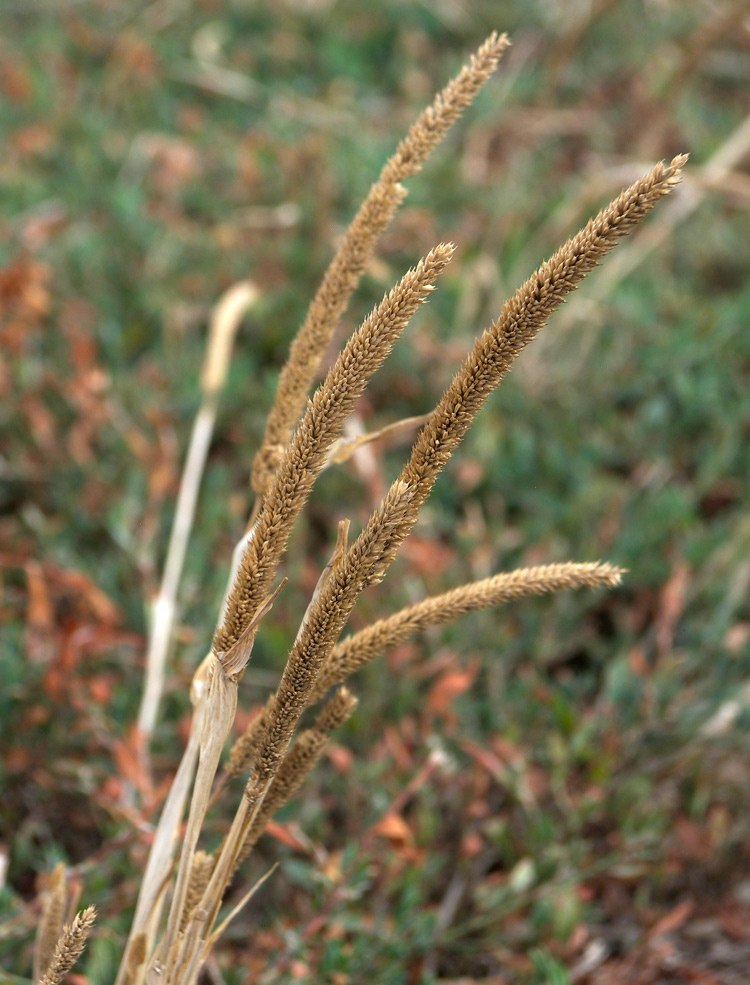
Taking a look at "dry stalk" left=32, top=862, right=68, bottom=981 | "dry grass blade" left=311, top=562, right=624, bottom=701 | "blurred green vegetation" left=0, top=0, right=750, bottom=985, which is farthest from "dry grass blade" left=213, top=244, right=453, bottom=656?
"blurred green vegetation" left=0, top=0, right=750, bottom=985

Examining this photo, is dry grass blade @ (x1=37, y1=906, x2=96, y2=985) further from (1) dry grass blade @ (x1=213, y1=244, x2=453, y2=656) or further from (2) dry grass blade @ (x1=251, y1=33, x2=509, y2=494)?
(2) dry grass blade @ (x1=251, y1=33, x2=509, y2=494)

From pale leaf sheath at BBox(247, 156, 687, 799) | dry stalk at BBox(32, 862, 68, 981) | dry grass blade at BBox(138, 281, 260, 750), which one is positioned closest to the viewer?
pale leaf sheath at BBox(247, 156, 687, 799)

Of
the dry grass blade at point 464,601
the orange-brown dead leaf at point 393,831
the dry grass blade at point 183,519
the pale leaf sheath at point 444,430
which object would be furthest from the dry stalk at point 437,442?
the dry grass blade at point 183,519

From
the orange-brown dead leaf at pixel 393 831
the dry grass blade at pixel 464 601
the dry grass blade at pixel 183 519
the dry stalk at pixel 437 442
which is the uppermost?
the dry stalk at pixel 437 442

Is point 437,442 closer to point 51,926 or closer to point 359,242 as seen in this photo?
point 359,242

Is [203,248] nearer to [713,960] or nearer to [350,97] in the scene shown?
[350,97]

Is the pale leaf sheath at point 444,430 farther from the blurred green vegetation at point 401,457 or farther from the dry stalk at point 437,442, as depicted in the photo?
the blurred green vegetation at point 401,457

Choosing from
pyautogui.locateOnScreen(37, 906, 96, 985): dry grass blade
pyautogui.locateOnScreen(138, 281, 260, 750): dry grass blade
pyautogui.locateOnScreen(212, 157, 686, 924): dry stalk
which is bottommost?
pyautogui.locateOnScreen(138, 281, 260, 750): dry grass blade
